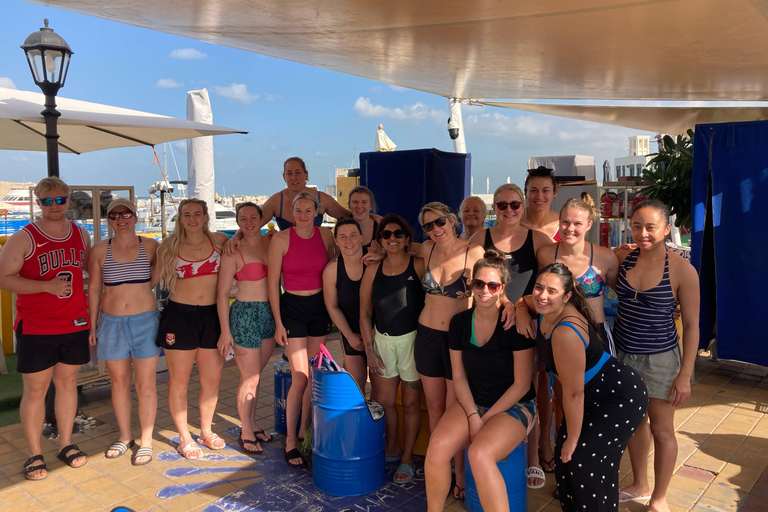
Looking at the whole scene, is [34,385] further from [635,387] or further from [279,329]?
[635,387]

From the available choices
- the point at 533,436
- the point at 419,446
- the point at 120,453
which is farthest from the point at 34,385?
the point at 533,436

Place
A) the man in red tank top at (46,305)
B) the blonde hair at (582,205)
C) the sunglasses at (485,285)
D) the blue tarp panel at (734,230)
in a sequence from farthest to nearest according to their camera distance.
Answer: the blue tarp panel at (734,230) < the man in red tank top at (46,305) < the blonde hair at (582,205) < the sunglasses at (485,285)

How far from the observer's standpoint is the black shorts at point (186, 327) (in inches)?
147

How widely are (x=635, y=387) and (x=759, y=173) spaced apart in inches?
134

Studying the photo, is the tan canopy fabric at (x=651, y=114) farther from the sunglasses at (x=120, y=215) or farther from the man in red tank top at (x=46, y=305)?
the man in red tank top at (x=46, y=305)

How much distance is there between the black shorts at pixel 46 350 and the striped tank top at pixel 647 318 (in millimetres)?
3501

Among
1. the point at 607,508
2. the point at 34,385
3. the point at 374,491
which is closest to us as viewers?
the point at 607,508

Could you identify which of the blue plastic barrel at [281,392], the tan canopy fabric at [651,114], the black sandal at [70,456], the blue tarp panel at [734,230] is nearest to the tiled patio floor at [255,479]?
the black sandal at [70,456]

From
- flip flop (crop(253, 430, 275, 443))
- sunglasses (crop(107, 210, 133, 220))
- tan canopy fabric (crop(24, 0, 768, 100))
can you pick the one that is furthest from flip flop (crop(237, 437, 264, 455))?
tan canopy fabric (crop(24, 0, 768, 100))

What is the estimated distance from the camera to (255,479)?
3484 millimetres

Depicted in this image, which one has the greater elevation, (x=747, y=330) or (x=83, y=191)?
(x=83, y=191)

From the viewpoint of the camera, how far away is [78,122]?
14.4 feet

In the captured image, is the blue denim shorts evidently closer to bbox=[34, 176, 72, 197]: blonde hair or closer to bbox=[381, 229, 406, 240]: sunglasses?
bbox=[34, 176, 72, 197]: blonde hair

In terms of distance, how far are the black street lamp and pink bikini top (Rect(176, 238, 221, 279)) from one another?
1518 millimetres
